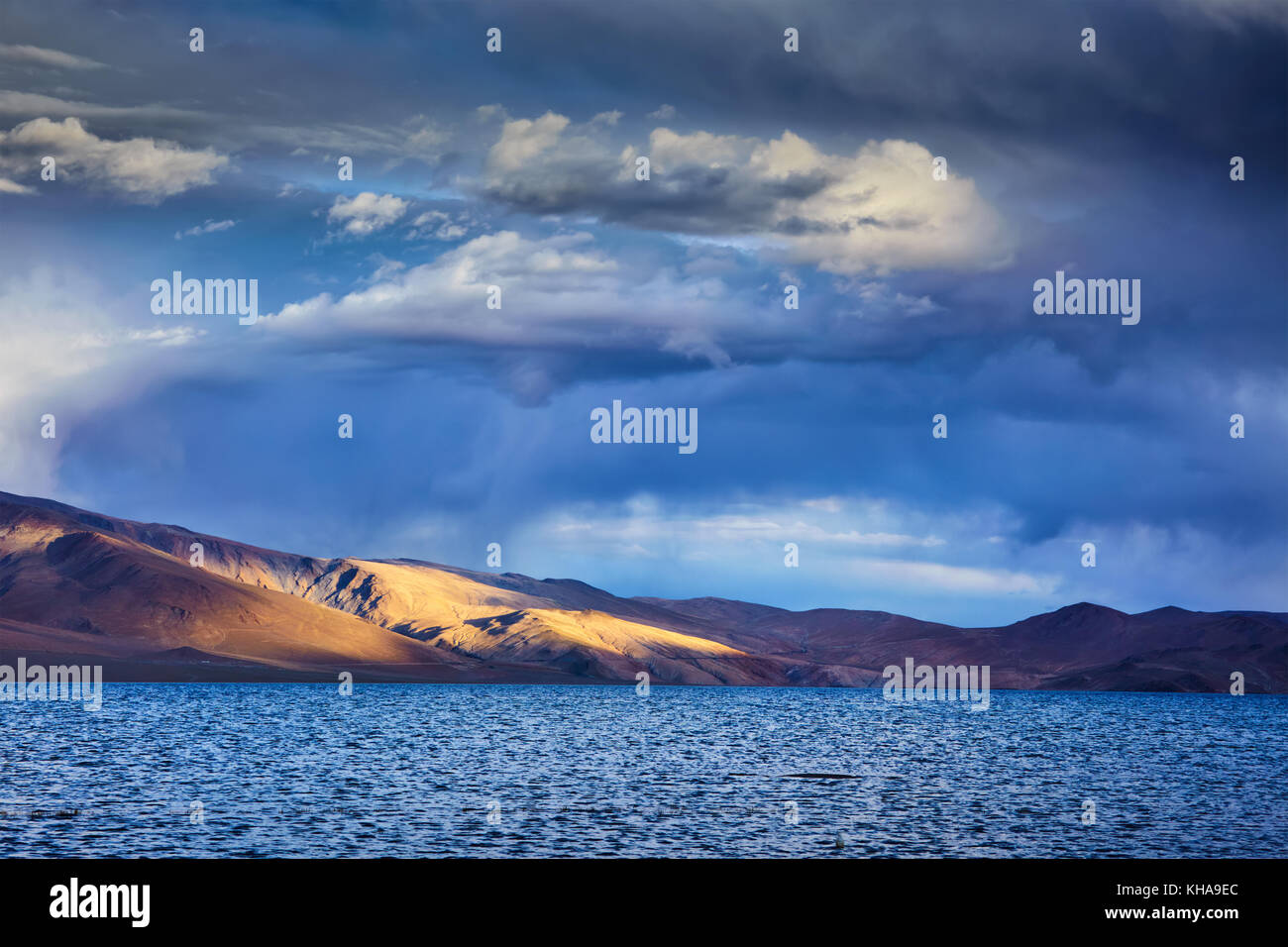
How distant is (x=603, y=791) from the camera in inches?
2160

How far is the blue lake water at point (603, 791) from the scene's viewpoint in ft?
131

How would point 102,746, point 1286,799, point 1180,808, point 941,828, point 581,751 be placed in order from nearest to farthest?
point 941,828 → point 1180,808 → point 1286,799 → point 102,746 → point 581,751

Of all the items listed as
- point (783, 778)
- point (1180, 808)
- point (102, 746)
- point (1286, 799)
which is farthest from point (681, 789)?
point (102, 746)

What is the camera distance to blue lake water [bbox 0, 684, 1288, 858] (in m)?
40.1
